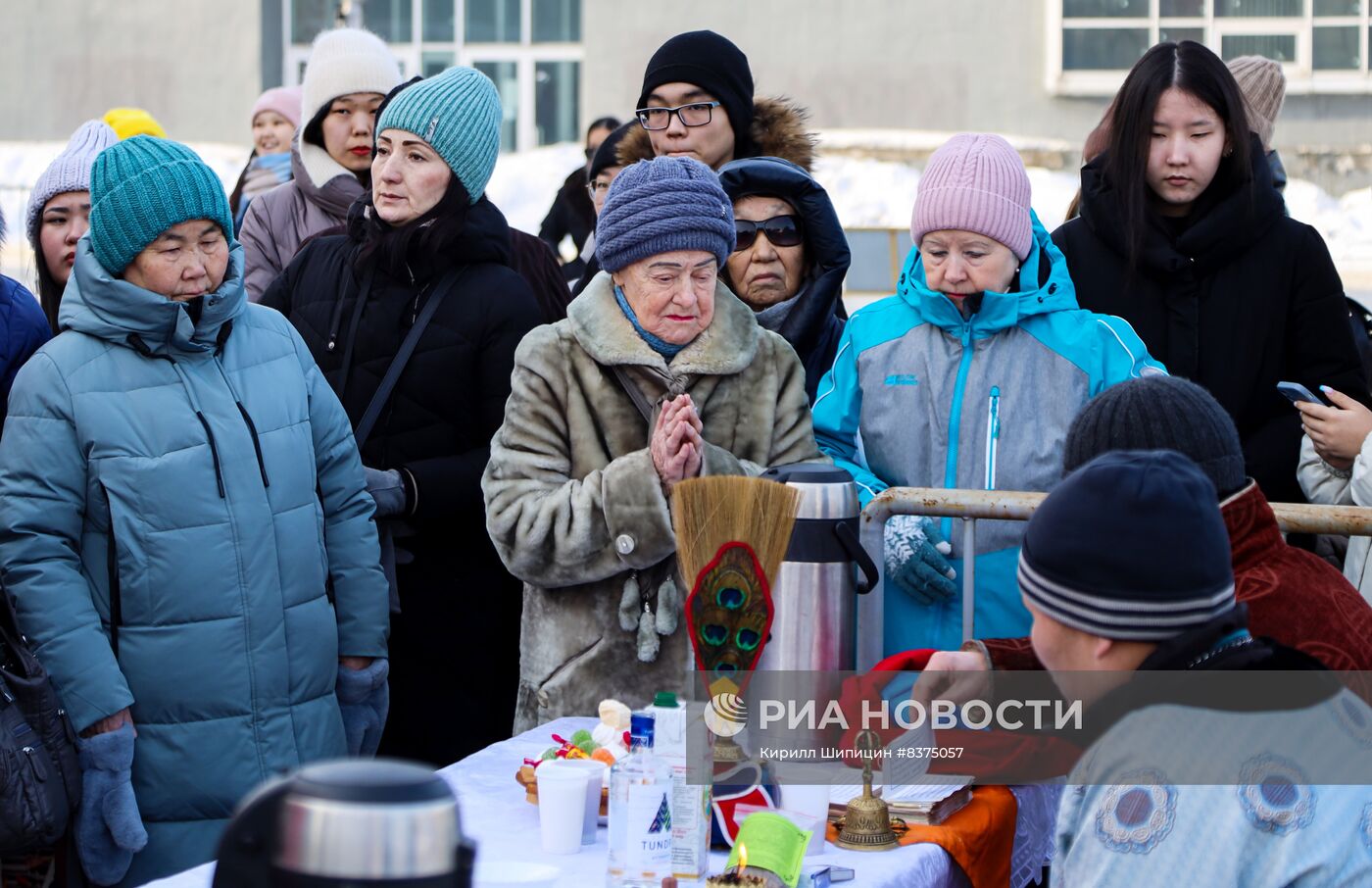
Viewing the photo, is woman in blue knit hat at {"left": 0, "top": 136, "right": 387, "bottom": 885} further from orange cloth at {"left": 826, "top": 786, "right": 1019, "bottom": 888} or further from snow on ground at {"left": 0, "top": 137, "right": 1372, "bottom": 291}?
snow on ground at {"left": 0, "top": 137, "right": 1372, "bottom": 291}

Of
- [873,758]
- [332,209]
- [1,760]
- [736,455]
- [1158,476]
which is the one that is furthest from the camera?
[332,209]

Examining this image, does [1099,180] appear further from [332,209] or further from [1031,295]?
[332,209]

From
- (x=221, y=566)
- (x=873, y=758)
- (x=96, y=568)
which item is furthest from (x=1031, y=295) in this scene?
(x=96, y=568)

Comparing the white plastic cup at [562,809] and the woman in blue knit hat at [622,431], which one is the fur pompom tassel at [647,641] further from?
the white plastic cup at [562,809]

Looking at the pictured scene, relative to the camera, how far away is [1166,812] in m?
1.68

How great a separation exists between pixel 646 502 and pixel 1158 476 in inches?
52.8

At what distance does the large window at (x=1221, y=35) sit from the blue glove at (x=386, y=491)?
11738 mm

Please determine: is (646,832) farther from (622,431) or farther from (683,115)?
(683,115)

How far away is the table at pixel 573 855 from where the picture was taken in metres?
2.20

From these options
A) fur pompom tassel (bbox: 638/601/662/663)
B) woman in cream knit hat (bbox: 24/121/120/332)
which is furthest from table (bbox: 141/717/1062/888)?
woman in cream knit hat (bbox: 24/121/120/332)

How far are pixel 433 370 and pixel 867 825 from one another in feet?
5.45

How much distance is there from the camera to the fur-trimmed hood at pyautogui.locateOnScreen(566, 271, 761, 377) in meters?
A: 3.12

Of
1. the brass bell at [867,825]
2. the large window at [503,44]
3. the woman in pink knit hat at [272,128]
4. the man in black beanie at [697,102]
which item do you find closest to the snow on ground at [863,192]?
the large window at [503,44]

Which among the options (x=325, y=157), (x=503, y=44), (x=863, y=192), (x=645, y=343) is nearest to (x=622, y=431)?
(x=645, y=343)
